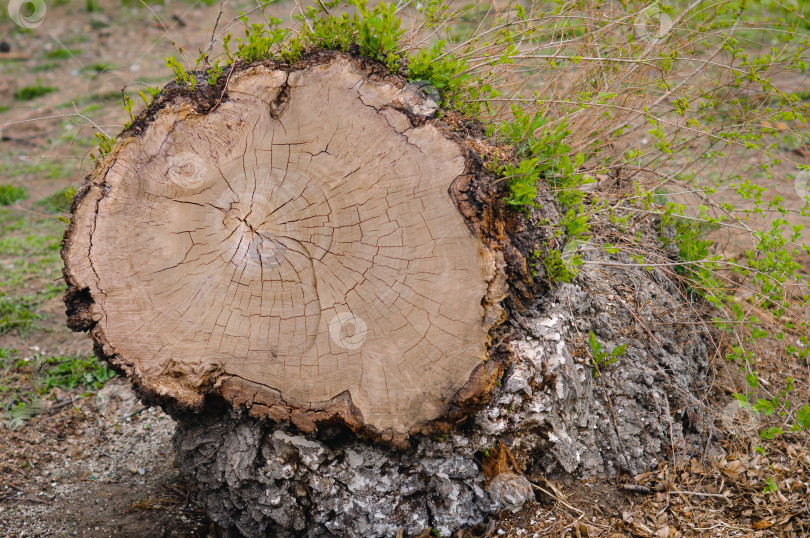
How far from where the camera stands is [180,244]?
225cm

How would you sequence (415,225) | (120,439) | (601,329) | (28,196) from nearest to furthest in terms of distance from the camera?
(415,225), (601,329), (120,439), (28,196)

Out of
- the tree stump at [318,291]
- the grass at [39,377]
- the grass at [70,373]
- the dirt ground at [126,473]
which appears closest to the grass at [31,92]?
the dirt ground at [126,473]

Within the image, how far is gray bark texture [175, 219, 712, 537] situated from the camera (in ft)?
7.55

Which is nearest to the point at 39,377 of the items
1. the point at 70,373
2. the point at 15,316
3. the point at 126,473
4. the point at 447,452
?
the point at 70,373

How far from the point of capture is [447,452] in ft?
7.66

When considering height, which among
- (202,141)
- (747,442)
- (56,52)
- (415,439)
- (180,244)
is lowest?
(747,442)

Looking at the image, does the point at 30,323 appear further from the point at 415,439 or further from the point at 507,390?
the point at 507,390

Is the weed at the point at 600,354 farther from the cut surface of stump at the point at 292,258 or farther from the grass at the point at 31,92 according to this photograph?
the grass at the point at 31,92

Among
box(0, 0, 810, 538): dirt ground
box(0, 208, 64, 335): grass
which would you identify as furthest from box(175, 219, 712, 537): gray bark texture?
box(0, 208, 64, 335): grass

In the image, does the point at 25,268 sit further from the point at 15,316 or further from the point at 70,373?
the point at 70,373

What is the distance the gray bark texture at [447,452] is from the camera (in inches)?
90.6

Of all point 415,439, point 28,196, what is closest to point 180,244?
point 415,439

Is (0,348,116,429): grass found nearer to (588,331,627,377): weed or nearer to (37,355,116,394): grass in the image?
(37,355,116,394): grass

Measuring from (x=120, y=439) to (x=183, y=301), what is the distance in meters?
1.60
